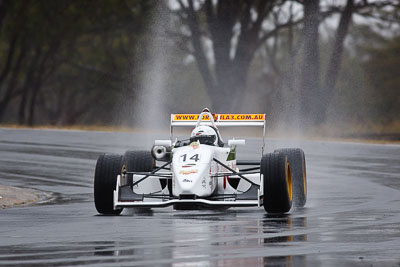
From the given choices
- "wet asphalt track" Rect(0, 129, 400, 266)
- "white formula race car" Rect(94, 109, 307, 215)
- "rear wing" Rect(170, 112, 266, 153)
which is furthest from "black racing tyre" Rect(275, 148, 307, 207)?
"rear wing" Rect(170, 112, 266, 153)

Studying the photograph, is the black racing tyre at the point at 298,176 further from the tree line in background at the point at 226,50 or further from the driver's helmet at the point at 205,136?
the tree line in background at the point at 226,50

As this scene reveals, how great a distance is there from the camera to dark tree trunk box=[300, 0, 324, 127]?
4319 centimetres

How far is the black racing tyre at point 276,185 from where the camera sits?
14.0 metres

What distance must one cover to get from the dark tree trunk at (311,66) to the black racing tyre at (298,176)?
25.6 m

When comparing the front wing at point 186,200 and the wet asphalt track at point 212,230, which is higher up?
the front wing at point 186,200

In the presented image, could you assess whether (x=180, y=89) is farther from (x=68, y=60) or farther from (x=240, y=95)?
(x=68, y=60)

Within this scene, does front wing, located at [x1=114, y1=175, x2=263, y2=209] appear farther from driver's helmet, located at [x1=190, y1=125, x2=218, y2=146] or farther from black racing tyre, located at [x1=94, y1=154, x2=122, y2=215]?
driver's helmet, located at [x1=190, y1=125, x2=218, y2=146]

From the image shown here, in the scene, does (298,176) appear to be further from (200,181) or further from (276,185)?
(200,181)

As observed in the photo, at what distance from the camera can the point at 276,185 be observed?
1397 cm

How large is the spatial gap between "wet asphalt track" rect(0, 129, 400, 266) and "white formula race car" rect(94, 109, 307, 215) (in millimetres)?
259

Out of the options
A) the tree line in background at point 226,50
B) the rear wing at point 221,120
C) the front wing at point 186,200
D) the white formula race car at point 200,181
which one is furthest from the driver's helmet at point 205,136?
the tree line in background at point 226,50

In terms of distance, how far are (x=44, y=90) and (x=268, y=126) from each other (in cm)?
3095

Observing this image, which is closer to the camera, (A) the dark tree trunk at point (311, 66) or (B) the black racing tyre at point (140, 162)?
(B) the black racing tyre at point (140, 162)

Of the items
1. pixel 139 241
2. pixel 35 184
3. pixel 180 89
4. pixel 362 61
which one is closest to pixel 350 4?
pixel 362 61
